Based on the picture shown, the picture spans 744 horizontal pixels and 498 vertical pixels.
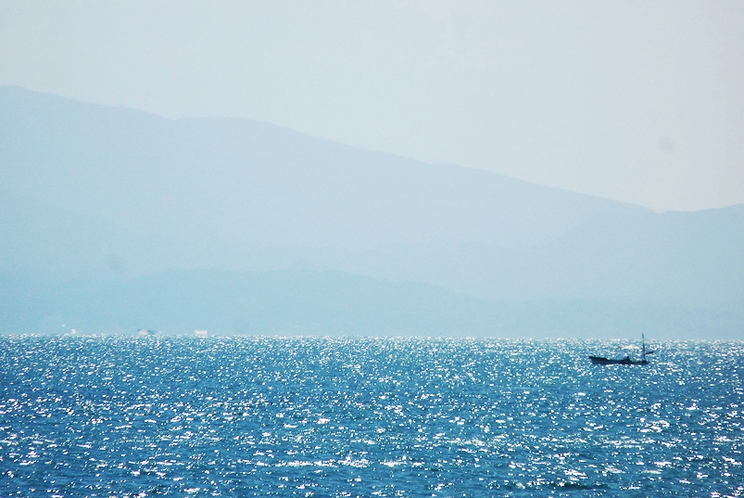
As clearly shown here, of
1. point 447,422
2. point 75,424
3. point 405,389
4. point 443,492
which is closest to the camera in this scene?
point 443,492

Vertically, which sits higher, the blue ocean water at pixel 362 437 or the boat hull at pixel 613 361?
the boat hull at pixel 613 361

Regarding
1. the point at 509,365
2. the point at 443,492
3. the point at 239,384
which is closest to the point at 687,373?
the point at 509,365

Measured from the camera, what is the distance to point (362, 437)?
7675 cm

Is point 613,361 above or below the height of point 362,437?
above

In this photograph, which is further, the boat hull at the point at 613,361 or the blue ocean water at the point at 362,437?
the boat hull at the point at 613,361

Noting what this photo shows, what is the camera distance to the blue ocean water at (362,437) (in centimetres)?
5831

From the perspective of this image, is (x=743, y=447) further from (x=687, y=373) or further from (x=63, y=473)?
(x=687, y=373)

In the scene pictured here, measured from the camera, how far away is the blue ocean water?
5831 centimetres

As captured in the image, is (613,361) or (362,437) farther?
(613,361)

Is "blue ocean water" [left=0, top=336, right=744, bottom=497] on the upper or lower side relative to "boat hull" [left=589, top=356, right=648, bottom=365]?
lower

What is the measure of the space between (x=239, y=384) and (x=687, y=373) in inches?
3778

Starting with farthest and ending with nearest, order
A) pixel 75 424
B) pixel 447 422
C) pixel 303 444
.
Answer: pixel 447 422 < pixel 75 424 < pixel 303 444

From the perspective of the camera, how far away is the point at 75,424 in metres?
80.1

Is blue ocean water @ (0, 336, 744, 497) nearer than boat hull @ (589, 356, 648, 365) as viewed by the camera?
Yes
